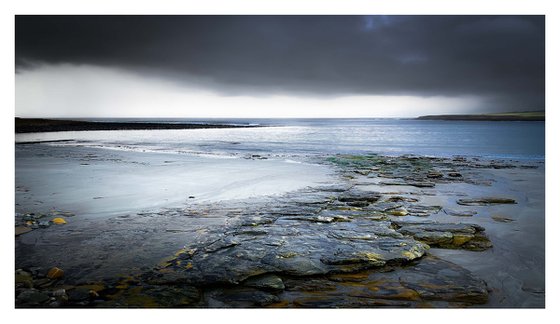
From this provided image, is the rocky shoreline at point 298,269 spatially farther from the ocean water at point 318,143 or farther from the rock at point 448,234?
the ocean water at point 318,143

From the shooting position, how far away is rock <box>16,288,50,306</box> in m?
3.09

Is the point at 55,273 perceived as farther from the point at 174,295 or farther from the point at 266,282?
the point at 266,282

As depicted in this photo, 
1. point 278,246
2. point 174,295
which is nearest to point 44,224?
point 174,295

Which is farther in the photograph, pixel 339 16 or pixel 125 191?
pixel 125 191

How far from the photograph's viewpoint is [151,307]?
306cm

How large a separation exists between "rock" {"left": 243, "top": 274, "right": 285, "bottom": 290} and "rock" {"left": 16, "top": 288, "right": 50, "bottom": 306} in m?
1.93

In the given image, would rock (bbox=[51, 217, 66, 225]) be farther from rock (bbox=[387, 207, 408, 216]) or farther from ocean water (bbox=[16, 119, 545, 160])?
ocean water (bbox=[16, 119, 545, 160])

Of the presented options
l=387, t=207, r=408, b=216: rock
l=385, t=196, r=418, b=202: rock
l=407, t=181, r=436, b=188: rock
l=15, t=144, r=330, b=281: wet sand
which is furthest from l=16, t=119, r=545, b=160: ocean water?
l=15, t=144, r=330, b=281: wet sand

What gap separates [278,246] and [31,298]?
266 cm

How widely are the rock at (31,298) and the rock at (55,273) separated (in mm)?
263
